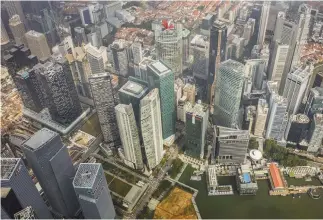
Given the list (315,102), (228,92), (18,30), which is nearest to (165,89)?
(228,92)

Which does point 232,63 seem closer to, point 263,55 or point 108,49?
point 263,55

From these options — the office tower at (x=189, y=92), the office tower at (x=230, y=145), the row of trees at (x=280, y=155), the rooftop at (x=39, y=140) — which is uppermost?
the rooftop at (x=39, y=140)

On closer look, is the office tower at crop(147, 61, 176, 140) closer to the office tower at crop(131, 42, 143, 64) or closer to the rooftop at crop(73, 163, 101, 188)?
the rooftop at crop(73, 163, 101, 188)

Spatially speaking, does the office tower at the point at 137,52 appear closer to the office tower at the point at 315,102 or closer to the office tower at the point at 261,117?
the office tower at the point at 261,117

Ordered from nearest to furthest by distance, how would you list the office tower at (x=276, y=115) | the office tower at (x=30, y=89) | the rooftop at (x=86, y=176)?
the rooftop at (x=86, y=176) → the office tower at (x=276, y=115) → the office tower at (x=30, y=89)

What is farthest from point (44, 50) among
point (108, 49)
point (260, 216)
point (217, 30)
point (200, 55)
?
point (260, 216)

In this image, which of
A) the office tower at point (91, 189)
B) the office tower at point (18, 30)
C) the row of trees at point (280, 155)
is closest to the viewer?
the office tower at point (91, 189)

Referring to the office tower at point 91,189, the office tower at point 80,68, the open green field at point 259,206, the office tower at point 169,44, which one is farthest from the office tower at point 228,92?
the office tower at point 80,68
